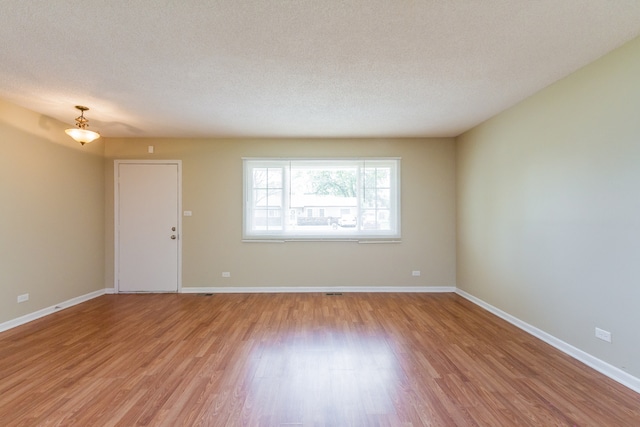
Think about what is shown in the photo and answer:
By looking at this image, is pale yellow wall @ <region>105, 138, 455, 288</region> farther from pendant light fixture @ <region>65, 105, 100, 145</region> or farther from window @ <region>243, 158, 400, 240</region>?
pendant light fixture @ <region>65, 105, 100, 145</region>

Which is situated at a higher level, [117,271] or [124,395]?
[117,271]

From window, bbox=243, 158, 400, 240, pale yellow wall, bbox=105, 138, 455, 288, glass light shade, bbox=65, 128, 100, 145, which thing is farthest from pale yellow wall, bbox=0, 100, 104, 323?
window, bbox=243, 158, 400, 240

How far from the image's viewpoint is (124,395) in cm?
212

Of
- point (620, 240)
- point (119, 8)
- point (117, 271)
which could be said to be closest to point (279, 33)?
point (119, 8)

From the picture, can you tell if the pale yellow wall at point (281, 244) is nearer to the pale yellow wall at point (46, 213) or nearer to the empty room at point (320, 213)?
the empty room at point (320, 213)

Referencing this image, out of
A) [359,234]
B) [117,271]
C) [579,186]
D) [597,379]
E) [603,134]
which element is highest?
[603,134]

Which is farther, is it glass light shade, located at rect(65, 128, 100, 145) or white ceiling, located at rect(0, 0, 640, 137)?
glass light shade, located at rect(65, 128, 100, 145)

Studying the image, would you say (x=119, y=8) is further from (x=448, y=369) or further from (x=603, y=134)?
(x=603, y=134)

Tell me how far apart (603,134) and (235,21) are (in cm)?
310

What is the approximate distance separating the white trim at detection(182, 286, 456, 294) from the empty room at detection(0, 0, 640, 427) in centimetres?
4

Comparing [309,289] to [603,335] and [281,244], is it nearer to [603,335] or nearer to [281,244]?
[281,244]

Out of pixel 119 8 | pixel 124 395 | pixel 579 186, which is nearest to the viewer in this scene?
pixel 119 8

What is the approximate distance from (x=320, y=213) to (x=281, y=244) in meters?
0.86

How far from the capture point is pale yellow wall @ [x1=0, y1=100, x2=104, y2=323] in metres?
3.41
